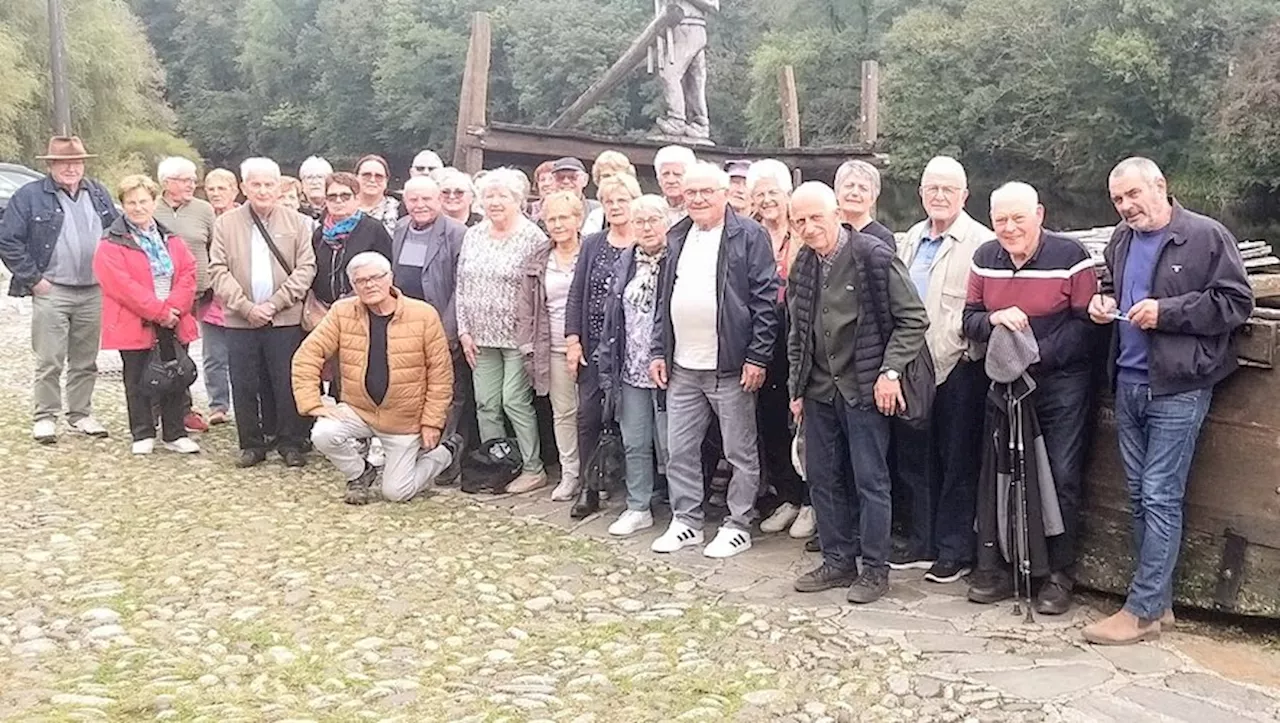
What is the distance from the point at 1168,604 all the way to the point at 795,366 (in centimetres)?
177

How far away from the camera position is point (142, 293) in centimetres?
788

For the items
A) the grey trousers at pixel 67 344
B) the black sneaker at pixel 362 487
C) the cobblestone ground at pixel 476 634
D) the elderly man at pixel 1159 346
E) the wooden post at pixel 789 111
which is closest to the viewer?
the cobblestone ground at pixel 476 634

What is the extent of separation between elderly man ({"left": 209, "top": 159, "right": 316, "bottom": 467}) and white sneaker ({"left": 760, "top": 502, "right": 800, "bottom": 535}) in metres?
3.16

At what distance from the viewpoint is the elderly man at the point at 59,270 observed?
829 cm

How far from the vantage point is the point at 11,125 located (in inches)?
Result: 1177

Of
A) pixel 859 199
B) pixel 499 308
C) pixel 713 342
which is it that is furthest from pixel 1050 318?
pixel 499 308

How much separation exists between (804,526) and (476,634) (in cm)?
204

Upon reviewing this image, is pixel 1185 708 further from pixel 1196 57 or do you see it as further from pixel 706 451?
pixel 1196 57

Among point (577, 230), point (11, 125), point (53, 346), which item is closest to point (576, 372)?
point (577, 230)

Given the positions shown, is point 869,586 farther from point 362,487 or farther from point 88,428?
point 88,428

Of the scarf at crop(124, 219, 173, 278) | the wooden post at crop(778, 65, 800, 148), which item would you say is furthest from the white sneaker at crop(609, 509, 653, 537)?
the wooden post at crop(778, 65, 800, 148)

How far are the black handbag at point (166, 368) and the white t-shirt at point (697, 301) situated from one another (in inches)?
146

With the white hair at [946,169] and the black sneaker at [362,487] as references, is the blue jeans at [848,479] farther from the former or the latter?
the black sneaker at [362,487]

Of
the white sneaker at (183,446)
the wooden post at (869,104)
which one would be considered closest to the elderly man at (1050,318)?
the white sneaker at (183,446)
